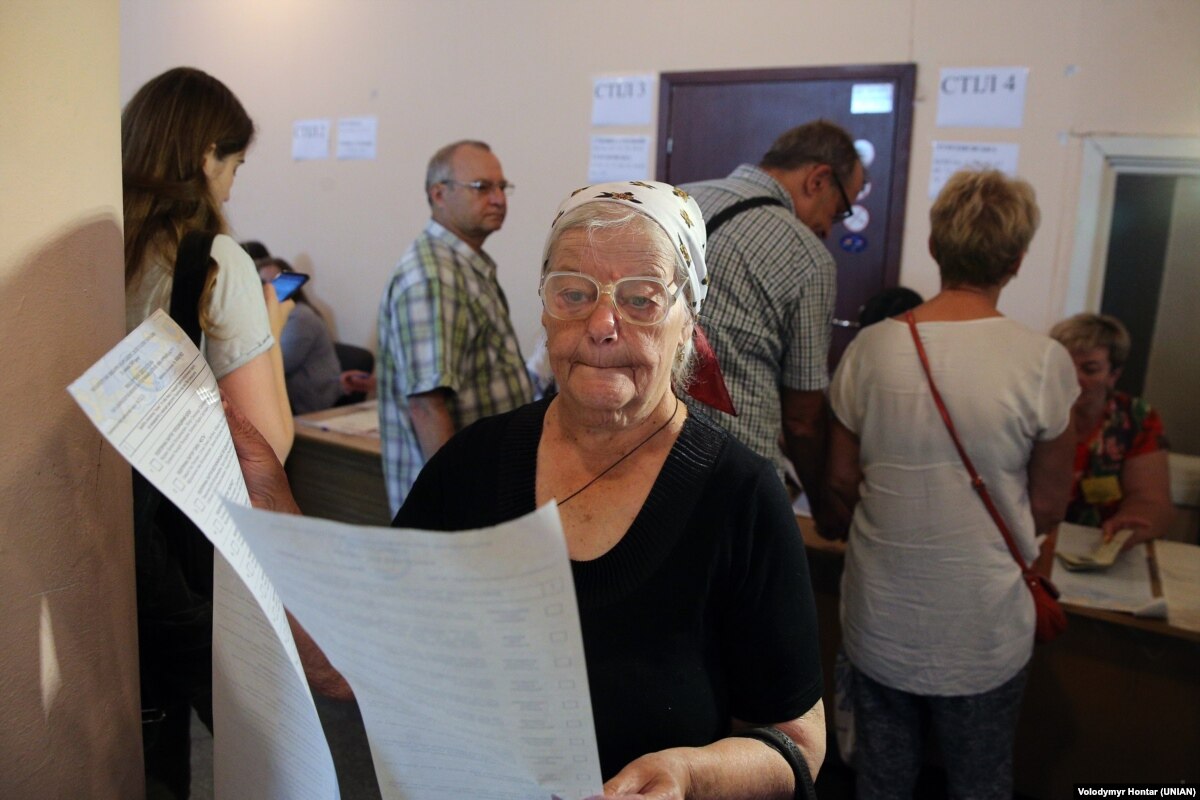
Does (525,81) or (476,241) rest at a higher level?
(525,81)

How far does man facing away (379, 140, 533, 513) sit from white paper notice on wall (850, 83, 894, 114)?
1.55 meters

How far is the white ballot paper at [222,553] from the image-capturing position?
1.82 ft

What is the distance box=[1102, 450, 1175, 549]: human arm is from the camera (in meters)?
2.54

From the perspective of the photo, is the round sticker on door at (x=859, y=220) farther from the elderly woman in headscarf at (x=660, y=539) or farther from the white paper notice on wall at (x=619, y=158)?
the elderly woman in headscarf at (x=660, y=539)

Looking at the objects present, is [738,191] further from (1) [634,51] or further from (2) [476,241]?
(1) [634,51]

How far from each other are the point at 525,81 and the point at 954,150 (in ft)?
6.44

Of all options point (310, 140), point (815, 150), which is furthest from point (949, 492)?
point (310, 140)

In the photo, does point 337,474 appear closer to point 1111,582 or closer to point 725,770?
point 1111,582

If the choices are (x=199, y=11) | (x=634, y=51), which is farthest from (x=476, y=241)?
(x=199, y=11)

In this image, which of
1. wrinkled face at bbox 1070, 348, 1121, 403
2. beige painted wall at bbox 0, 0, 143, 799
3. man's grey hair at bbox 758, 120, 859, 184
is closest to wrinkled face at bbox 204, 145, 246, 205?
beige painted wall at bbox 0, 0, 143, 799

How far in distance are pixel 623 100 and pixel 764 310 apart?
219 cm

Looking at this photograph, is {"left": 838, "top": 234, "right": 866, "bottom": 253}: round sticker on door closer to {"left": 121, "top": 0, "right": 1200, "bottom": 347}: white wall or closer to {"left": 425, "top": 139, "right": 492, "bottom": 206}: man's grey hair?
{"left": 121, "top": 0, "right": 1200, "bottom": 347}: white wall

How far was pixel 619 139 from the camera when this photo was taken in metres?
3.93

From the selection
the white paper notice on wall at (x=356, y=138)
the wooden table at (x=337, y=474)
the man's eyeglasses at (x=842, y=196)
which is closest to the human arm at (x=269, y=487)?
the man's eyeglasses at (x=842, y=196)
